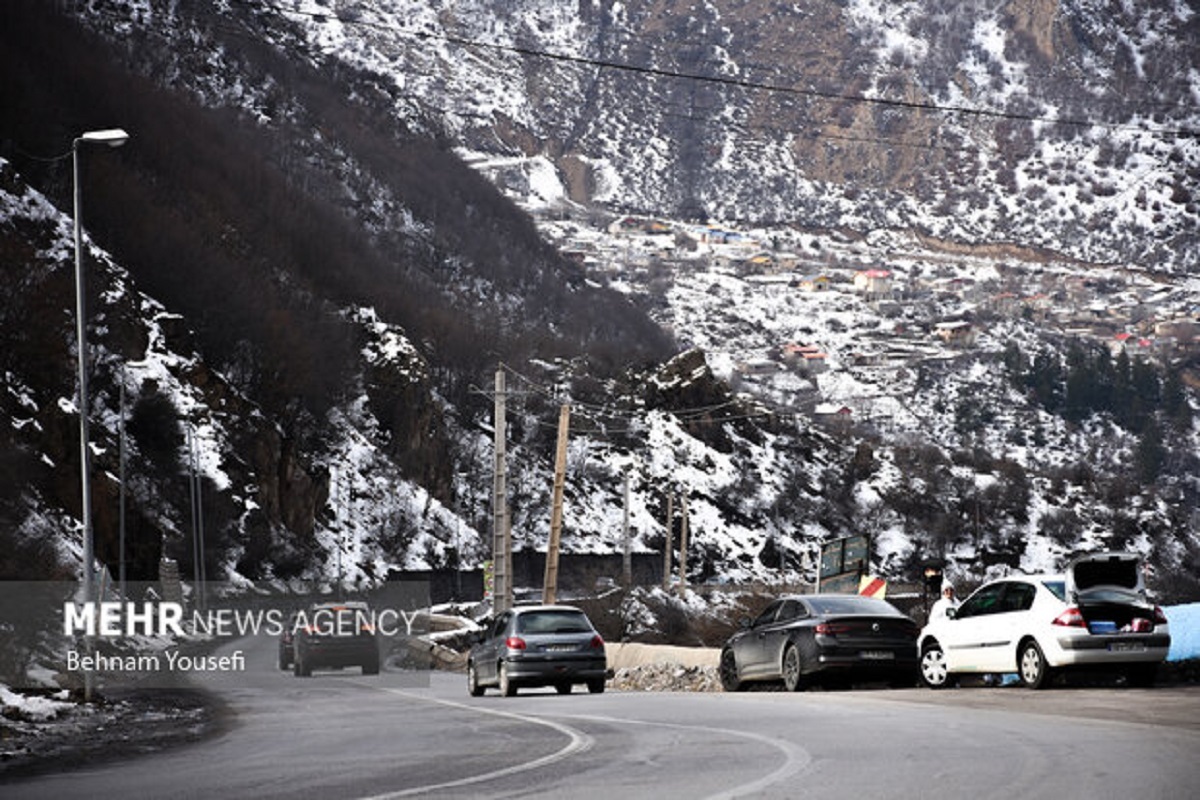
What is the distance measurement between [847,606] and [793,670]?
4.16ft

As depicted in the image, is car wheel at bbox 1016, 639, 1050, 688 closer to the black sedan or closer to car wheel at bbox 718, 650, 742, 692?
the black sedan

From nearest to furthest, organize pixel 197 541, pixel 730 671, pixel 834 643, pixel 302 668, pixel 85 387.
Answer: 1. pixel 834 643
2. pixel 730 671
3. pixel 85 387
4. pixel 302 668
5. pixel 197 541

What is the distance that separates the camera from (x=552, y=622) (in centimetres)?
2845

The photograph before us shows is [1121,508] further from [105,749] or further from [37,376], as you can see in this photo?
[105,749]

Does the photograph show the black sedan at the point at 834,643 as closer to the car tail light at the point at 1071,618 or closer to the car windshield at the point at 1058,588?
the car windshield at the point at 1058,588

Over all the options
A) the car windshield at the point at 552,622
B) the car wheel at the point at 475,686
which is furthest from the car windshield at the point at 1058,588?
the car wheel at the point at 475,686

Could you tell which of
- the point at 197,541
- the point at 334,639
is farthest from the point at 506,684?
the point at 197,541

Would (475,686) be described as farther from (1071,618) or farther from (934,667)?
(1071,618)

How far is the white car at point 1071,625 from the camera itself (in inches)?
862

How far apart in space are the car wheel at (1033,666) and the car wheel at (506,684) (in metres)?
8.87

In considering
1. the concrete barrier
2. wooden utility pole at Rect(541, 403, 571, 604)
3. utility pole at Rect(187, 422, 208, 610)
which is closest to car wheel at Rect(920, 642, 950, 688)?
the concrete barrier

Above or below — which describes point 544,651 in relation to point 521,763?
above

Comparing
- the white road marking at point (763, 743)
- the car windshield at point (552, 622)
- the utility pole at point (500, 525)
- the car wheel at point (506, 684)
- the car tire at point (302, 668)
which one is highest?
the utility pole at point (500, 525)

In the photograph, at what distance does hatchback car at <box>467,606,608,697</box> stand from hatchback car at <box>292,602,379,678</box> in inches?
444
